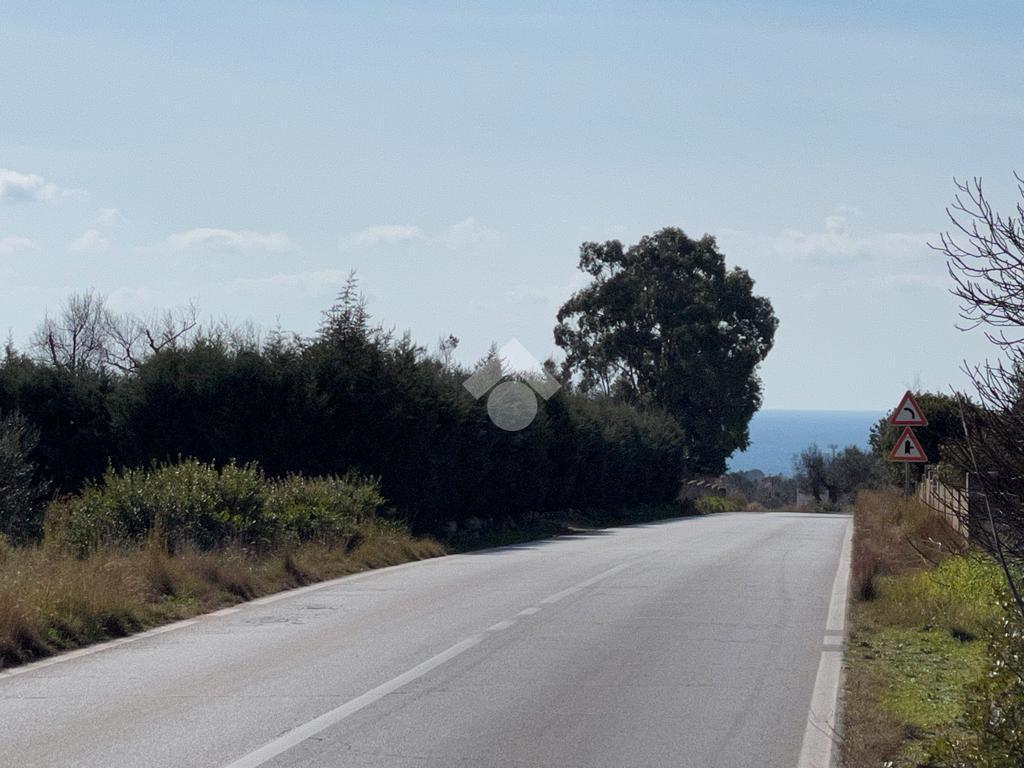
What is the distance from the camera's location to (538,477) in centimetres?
3678

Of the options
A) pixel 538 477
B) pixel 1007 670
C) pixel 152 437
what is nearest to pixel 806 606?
pixel 1007 670

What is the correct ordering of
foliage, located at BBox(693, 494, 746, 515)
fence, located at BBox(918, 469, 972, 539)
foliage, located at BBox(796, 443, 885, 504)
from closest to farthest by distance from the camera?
fence, located at BBox(918, 469, 972, 539), foliage, located at BBox(693, 494, 746, 515), foliage, located at BBox(796, 443, 885, 504)

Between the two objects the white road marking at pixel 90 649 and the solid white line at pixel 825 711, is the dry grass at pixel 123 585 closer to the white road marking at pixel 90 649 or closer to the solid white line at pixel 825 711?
the white road marking at pixel 90 649

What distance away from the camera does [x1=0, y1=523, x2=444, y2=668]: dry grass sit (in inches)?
440

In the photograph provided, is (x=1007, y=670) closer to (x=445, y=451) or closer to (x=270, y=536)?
(x=270, y=536)

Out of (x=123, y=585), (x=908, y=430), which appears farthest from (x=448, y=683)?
(x=908, y=430)

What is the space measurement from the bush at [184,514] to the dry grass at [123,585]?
2.12 feet

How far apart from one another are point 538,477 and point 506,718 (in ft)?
→ 93.0

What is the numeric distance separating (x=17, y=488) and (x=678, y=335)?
40.0 m

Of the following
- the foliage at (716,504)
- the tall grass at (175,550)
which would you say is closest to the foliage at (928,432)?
the tall grass at (175,550)

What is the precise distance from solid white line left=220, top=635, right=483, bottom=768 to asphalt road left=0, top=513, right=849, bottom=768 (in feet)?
0.08

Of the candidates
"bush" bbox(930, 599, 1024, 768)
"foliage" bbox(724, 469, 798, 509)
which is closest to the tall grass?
"bush" bbox(930, 599, 1024, 768)

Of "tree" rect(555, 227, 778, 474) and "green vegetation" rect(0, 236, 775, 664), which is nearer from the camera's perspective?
"green vegetation" rect(0, 236, 775, 664)

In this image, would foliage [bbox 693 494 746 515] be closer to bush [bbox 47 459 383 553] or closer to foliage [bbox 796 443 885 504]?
foliage [bbox 796 443 885 504]
